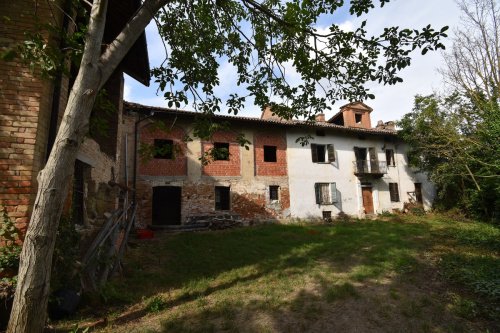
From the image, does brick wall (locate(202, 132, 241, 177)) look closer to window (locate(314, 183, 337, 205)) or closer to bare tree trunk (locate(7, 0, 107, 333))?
window (locate(314, 183, 337, 205))

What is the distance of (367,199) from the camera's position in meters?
18.5

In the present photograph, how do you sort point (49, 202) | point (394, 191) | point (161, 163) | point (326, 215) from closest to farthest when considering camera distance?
point (49, 202) < point (161, 163) < point (326, 215) < point (394, 191)

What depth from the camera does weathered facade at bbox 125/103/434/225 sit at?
45.9ft

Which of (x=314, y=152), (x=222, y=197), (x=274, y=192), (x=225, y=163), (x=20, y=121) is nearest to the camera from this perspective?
(x=20, y=121)

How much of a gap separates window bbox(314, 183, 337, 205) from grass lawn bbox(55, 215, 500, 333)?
8159 millimetres

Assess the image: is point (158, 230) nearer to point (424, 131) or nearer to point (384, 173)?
point (384, 173)

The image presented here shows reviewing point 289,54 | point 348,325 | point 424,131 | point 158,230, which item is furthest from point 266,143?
point 348,325

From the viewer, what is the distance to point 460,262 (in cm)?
630

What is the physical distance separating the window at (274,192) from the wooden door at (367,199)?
6262 mm

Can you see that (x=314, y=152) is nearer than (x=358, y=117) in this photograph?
Yes

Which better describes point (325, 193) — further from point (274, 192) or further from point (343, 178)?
point (274, 192)

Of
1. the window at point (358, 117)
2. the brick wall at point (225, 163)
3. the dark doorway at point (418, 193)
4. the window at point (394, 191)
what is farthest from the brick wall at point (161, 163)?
the dark doorway at point (418, 193)

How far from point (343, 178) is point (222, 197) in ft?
26.8

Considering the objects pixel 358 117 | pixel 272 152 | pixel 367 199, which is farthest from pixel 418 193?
pixel 272 152
